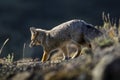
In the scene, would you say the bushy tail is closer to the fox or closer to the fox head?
the fox

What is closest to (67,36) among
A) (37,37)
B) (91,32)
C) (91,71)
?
(91,32)

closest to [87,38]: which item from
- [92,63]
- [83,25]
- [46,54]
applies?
[83,25]

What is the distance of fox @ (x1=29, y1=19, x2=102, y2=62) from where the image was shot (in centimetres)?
1188

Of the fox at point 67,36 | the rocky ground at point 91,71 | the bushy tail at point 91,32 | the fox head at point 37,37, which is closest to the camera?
the rocky ground at point 91,71

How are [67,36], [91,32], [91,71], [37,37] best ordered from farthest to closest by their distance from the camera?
[37,37], [67,36], [91,32], [91,71]

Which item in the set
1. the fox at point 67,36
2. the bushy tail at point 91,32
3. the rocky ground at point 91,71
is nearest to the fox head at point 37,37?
the fox at point 67,36

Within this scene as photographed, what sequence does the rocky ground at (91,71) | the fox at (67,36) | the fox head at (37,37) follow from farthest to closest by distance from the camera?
the fox head at (37,37), the fox at (67,36), the rocky ground at (91,71)

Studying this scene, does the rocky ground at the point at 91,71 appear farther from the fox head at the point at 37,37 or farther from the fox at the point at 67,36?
the fox head at the point at 37,37

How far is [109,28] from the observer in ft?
34.1

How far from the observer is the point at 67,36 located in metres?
12.4

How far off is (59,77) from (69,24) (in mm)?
6599

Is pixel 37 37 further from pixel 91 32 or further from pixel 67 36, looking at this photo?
pixel 91 32

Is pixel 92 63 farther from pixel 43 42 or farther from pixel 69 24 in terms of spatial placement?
pixel 43 42

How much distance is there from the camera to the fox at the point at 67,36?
39.0ft
